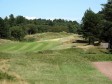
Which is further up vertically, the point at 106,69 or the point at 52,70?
the point at 52,70

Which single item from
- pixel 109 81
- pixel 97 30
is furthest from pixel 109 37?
pixel 109 81

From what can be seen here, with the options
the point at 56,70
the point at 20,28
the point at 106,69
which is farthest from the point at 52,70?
the point at 20,28

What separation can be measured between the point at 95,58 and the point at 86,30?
26.4m

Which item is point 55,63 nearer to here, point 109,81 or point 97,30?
point 109,81

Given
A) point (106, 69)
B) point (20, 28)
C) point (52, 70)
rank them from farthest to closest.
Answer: point (20, 28) → point (106, 69) → point (52, 70)

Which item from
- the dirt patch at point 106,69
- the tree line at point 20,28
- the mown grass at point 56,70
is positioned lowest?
the dirt patch at point 106,69

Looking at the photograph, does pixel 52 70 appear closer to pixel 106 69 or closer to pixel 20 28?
pixel 106 69

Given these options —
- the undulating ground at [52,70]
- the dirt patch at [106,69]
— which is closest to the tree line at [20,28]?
the undulating ground at [52,70]

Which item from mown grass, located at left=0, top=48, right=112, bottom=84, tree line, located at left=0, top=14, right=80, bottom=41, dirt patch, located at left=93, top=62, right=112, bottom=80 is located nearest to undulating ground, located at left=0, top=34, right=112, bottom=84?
mown grass, located at left=0, top=48, right=112, bottom=84

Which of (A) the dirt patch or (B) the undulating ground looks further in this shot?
(A) the dirt patch

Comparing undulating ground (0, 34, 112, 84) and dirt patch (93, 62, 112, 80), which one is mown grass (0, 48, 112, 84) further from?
dirt patch (93, 62, 112, 80)

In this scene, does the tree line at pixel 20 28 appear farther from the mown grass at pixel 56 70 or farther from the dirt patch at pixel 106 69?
the dirt patch at pixel 106 69

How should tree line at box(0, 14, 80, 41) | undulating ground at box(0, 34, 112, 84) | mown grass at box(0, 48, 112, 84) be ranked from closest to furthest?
undulating ground at box(0, 34, 112, 84) < mown grass at box(0, 48, 112, 84) < tree line at box(0, 14, 80, 41)

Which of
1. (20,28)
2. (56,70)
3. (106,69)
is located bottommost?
(106,69)
